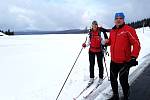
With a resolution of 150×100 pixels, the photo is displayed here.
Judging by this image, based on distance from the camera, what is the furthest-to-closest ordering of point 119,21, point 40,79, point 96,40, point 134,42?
point 40,79 → point 96,40 → point 119,21 → point 134,42

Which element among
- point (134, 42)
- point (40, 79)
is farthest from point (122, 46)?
point (40, 79)

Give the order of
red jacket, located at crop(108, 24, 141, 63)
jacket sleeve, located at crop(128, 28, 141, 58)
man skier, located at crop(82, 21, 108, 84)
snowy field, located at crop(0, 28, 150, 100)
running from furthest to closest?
1. man skier, located at crop(82, 21, 108, 84)
2. snowy field, located at crop(0, 28, 150, 100)
3. red jacket, located at crop(108, 24, 141, 63)
4. jacket sleeve, located at crop(128, 28, 141, 58)

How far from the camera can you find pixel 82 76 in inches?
513

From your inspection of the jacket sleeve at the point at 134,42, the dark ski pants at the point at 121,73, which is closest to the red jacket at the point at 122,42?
the jacket sleeve at the point at 134,42

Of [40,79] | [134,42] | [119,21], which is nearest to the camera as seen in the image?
[134,42]

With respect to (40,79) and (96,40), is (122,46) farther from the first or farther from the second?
(40,79)

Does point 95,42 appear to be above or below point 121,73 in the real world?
above

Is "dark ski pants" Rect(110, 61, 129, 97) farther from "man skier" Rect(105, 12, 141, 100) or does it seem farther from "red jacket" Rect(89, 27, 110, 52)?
"red jacket" Rect(89, 27, 110, 52)

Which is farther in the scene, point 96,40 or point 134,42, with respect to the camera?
point 96,40

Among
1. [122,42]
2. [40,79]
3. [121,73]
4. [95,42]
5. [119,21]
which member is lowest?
[40,79]

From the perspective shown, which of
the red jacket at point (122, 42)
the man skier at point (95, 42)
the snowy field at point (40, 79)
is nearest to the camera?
the red jacket at point (122, 42)

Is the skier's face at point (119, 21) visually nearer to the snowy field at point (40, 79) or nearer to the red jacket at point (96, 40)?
the snowy field at point (40, 79)

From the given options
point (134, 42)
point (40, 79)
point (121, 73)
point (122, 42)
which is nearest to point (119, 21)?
point (122, 42)

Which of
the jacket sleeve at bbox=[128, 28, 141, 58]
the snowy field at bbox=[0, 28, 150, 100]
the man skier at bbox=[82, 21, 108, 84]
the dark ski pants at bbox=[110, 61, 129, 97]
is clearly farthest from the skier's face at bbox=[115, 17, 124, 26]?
the man skier at bbox=[82, 21, 108, 84]
